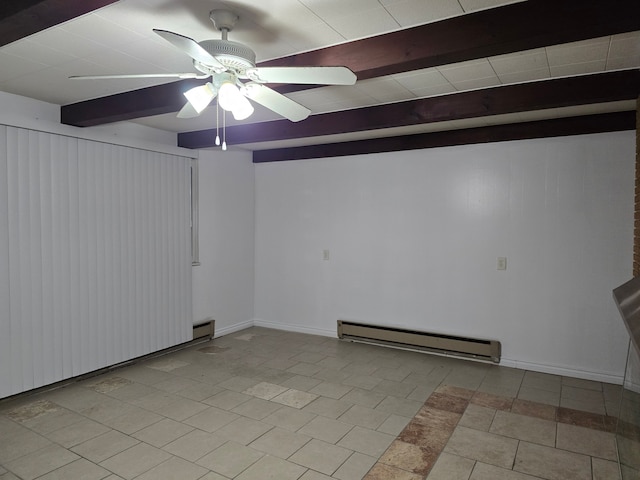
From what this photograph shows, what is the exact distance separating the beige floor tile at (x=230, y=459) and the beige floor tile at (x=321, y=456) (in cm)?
25

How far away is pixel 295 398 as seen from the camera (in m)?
3.43

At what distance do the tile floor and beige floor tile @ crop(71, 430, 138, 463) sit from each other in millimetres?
11

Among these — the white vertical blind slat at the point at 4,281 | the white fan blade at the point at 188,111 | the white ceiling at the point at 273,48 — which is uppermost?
the white ceiling at the point at 273,48

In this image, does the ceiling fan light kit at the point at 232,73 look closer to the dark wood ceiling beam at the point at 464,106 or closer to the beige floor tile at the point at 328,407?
the dark wood ceiling beam at the point at 464,106

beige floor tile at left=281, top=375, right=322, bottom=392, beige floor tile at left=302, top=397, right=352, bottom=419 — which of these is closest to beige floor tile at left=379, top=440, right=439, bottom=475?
beige floor tile at left=302, top=397, right=352, bottom=419

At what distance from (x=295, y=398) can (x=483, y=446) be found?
4.74 feet

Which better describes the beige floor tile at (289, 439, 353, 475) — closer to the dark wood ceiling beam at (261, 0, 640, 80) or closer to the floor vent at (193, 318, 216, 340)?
the dark wood ceiling beam at (261, 0, 640, 80)

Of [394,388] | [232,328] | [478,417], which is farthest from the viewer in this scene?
[232,328]

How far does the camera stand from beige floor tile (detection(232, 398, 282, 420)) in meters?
3.14

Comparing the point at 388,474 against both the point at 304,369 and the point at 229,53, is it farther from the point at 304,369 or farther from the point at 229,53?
the point at 229,53

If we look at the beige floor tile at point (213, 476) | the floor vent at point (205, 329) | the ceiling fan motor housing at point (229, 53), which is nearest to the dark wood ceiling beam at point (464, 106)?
the ceiling fan motor housing at point (229, 53)

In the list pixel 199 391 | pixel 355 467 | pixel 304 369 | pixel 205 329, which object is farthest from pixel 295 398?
pixel 205 329

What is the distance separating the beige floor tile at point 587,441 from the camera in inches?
A: 103

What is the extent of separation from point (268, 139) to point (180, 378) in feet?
7.86
